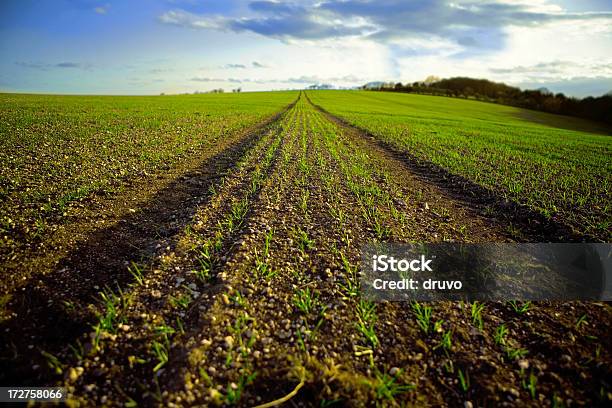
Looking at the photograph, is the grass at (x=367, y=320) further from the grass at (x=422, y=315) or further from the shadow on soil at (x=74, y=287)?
the shadow on soil at (x=74, y=287)

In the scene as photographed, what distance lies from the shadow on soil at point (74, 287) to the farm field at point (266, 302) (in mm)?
31

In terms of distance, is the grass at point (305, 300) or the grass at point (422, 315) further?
the grass at point (305, 300)

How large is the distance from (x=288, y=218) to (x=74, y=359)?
562 cm

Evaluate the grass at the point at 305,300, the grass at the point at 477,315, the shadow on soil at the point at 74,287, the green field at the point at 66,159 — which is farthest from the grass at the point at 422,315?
the green field at the point at 66,159

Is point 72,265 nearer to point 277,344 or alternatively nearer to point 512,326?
point 277,344

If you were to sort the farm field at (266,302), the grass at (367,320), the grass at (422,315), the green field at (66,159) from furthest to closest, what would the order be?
the green field at (66,159), the grass at (422,315), the grass at (367,320), the farm field at (266,302)

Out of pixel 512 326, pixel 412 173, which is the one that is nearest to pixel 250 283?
pixel 512 326

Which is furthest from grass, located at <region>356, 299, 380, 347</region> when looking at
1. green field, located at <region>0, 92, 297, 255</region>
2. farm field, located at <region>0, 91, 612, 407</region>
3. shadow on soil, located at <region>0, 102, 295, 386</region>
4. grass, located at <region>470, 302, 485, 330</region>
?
green field, located at <region>0, 92, 297, 255</region>

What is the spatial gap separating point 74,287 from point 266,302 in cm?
371

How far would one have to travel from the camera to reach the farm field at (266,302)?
3.98 metres

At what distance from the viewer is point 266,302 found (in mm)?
5426

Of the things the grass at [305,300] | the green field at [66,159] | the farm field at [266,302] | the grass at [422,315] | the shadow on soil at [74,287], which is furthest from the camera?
the green field at [66,159]

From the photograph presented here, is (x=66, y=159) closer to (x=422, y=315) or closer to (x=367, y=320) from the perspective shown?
(x=367, y=320)

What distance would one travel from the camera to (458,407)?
3.79 m
